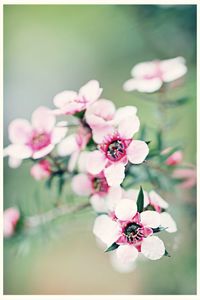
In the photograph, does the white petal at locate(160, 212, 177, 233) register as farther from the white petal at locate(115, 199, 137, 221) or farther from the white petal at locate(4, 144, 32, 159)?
the white petal at locate(4, 144, 32, 159)

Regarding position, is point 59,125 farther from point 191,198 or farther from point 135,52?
point 135,52

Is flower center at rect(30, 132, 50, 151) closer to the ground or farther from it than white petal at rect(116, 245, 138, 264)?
farther from it

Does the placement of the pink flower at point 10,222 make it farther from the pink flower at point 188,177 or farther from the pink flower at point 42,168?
the pink flower at point 188,177

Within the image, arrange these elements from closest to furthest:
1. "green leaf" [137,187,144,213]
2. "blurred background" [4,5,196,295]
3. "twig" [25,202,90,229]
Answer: "green leaf" [137,187,144,213], "twig" [25,202,90,229], "blurred background" [4,5,196,295]

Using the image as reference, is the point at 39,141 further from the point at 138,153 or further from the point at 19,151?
the point at 138,153

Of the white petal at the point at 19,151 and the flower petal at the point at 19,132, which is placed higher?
the flower petal at the point at 19,132

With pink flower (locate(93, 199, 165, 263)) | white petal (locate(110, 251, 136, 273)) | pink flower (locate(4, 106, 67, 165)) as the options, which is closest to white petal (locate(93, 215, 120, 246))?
pink flower (locate(93, 199, 165, 263))

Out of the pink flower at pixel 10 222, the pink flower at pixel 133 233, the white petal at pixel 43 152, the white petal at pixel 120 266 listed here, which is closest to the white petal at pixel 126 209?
the pink flower at pixel 133 233
